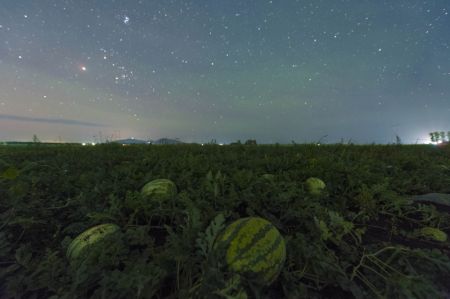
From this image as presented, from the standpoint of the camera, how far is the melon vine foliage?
4.20 feet

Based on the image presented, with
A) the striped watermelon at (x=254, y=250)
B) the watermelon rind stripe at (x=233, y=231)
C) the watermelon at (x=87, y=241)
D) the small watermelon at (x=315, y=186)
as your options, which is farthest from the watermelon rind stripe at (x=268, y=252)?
the small watermelon at (x=315, y=186)

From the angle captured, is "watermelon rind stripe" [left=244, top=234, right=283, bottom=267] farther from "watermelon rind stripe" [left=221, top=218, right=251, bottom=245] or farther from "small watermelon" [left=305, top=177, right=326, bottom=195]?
"small watermelon" [left=305, top=177, right=326, bottom=195]

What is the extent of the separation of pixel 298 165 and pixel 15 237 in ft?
12.1

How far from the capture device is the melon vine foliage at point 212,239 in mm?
1279

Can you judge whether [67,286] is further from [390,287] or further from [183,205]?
[390,287]

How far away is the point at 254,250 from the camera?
139 cm

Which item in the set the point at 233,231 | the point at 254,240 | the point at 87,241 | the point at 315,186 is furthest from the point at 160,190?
the point at 315,186

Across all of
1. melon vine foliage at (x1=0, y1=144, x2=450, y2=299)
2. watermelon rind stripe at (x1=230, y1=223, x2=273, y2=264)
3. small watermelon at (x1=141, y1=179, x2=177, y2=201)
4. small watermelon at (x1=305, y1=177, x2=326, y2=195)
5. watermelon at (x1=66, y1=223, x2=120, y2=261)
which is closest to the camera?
melon vine foliage at (x1=0, y1=144, x2=450, y2=299)

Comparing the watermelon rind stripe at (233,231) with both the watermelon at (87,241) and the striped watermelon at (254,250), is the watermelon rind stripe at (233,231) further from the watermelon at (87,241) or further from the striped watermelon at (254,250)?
the watermelon at (87,241)

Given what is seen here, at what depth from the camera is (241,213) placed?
2.39 metres

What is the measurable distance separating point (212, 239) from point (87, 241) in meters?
0.95

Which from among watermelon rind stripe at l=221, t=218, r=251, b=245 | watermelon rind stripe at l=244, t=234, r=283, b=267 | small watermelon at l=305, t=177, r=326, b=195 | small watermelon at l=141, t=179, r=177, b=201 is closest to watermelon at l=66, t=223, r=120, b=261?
small watermelon at l=141, t=179, r=177, b=201

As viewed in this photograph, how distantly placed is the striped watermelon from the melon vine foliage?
2.4 inches

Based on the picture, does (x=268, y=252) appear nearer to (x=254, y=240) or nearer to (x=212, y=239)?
(x=254, y=240)
